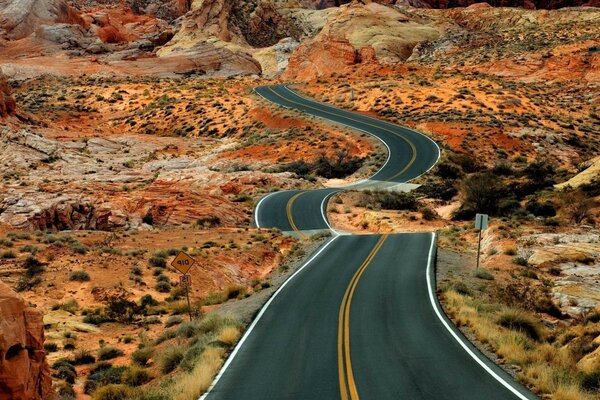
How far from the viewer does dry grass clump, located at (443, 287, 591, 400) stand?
1255 centimetres

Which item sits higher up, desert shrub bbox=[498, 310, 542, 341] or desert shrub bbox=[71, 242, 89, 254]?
desert shrub bbox=[498, 310, 542, 341]

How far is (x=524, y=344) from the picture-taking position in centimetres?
1536

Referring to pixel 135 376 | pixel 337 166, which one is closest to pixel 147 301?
pixel 135 376

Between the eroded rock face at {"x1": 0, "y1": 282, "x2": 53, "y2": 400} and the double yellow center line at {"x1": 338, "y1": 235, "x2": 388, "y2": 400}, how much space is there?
6.36 meters

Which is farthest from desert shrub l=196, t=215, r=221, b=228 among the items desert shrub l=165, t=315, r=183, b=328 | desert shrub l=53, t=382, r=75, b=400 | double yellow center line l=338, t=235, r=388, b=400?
desert shrub l=53, t=382, r=75, b=400

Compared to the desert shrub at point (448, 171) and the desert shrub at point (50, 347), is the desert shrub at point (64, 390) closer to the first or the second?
the desert shrub at point (50, 347)

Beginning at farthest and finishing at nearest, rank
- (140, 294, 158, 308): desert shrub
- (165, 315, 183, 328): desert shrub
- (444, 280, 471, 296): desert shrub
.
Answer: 1. (140, 294, 158, 308): desert shrub
2. (444, 280, 471, 296): desert shrub
3. (165, 315, 183, 328): desert shrub

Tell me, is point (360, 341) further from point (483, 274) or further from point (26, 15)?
point (26, 15)

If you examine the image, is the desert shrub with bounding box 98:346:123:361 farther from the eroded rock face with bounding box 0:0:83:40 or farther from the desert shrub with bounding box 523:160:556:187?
the eroded rock face with bounding box 0:0:83:40

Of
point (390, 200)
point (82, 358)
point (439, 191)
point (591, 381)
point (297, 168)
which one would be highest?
point (591, 381)

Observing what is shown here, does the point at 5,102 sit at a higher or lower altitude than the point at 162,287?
higher

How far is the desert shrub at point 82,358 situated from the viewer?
17375mm

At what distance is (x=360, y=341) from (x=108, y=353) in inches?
313

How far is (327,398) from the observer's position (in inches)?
478
